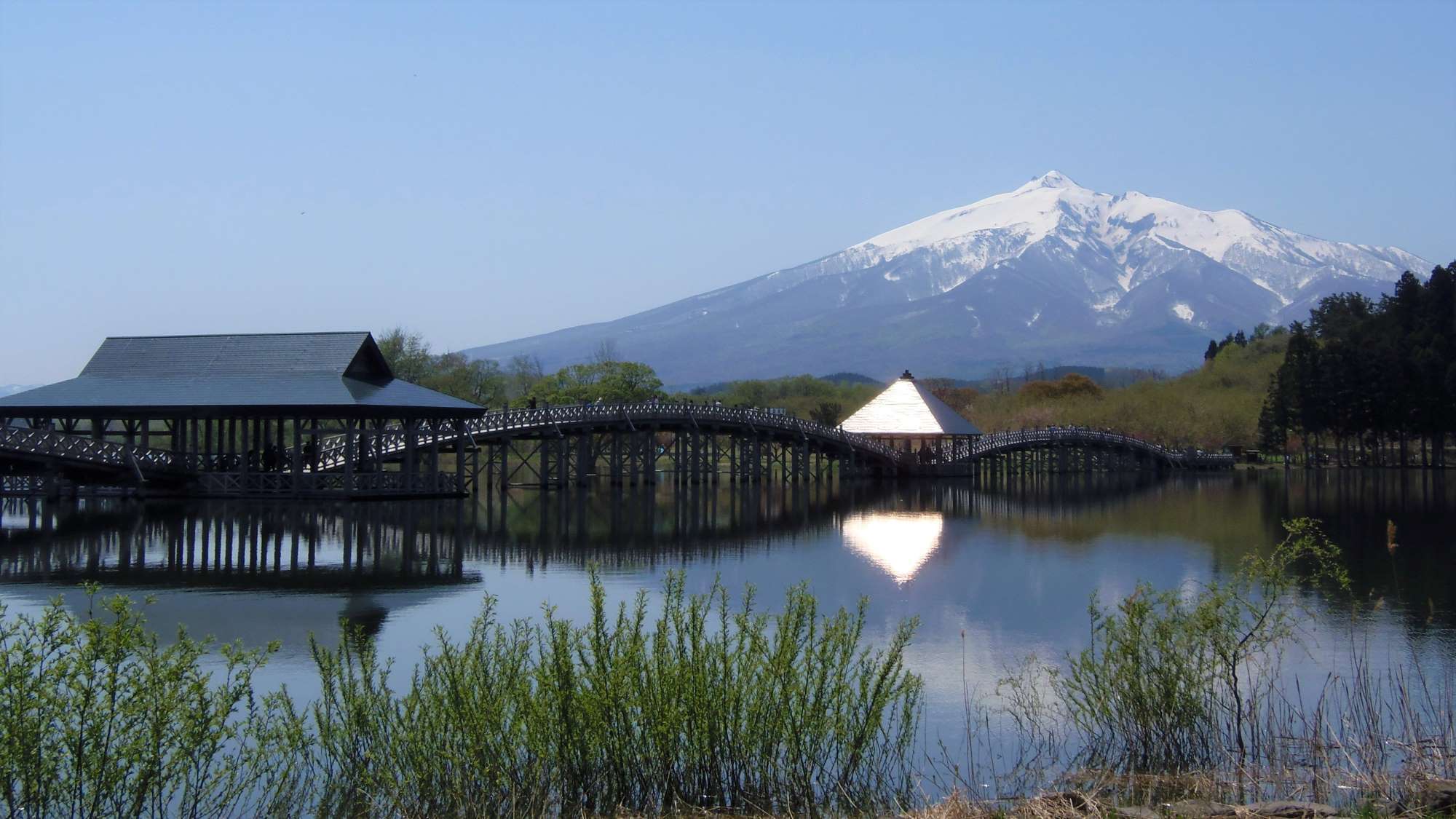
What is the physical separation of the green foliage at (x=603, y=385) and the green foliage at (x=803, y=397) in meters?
12.6

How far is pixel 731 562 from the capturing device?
2702 centimetres

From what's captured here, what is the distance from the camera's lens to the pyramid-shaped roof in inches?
2512

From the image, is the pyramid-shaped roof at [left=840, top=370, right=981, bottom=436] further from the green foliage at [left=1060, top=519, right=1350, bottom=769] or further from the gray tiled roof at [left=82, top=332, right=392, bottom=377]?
the green foliage at [left=1060, top=519, right=1350, bottom=769]

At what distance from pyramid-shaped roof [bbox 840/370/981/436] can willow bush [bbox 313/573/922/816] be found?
51.8 m

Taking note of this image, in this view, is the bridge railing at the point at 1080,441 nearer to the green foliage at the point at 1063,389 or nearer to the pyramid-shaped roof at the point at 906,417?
the pyramid-shaped roof at the point at 906,417

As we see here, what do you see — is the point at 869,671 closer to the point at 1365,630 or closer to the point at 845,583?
the point at 1365,630

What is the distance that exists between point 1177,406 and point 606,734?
82558 mm

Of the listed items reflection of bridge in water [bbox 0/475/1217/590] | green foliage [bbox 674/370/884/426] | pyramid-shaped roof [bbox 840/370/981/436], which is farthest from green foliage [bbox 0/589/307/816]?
green foliage [bbox 674/370/884/426]

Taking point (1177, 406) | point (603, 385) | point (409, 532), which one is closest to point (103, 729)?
point (409, 532)

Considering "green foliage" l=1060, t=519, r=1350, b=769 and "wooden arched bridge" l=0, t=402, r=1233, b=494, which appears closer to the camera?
"green foliage" l=1060, t=519, r=1350, b=769

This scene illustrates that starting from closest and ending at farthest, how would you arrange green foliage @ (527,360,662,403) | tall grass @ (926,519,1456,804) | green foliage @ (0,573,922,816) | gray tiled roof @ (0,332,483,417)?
green foliage @ (0,573,922,816)
tall grass @ (926,519,1456,804)
gray tiled roof @ (0,332,483,417)
green foliage @ (527,360,662,403)

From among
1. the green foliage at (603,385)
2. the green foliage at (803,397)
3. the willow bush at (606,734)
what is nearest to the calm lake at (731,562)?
the willow bush at (606,734)

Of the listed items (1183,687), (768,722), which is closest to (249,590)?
(768,722)

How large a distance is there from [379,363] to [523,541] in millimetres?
13200
